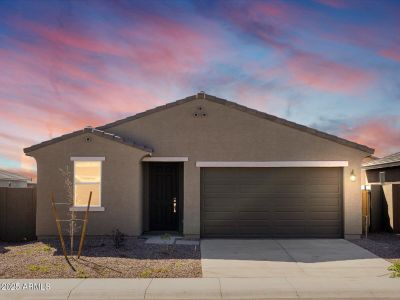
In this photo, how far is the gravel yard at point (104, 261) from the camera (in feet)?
33.7

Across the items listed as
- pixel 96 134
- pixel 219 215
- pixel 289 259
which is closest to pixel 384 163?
pixel 219 215

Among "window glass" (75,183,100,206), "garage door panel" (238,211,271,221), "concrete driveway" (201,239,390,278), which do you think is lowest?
"concrete driveway" (201,239,390,278)

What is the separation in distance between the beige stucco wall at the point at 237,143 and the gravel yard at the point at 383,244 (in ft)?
2.28

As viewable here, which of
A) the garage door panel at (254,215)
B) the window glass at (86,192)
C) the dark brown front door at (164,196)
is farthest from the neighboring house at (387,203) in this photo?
the window glass at (86,192)

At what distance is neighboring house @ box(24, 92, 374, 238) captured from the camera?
15211 mm

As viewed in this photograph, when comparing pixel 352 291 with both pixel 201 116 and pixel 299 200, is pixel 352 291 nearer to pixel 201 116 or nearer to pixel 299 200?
pixel 299 200

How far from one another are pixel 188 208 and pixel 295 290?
6.69 meters

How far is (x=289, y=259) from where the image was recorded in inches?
474

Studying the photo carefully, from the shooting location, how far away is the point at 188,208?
15.2m

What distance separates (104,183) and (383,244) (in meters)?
8.67

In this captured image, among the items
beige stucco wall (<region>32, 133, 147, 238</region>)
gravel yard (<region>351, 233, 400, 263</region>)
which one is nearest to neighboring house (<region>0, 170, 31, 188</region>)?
beige stucco wall (<region>32, 133, 147, 238</region>)

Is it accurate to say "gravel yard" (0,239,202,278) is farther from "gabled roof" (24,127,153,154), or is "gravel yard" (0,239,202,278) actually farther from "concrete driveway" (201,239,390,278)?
"gabled roof" (24,127,153,154)

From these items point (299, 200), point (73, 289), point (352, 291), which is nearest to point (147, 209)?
point (299, 200)

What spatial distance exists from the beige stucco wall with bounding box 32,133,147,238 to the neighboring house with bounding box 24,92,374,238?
0.03 m
